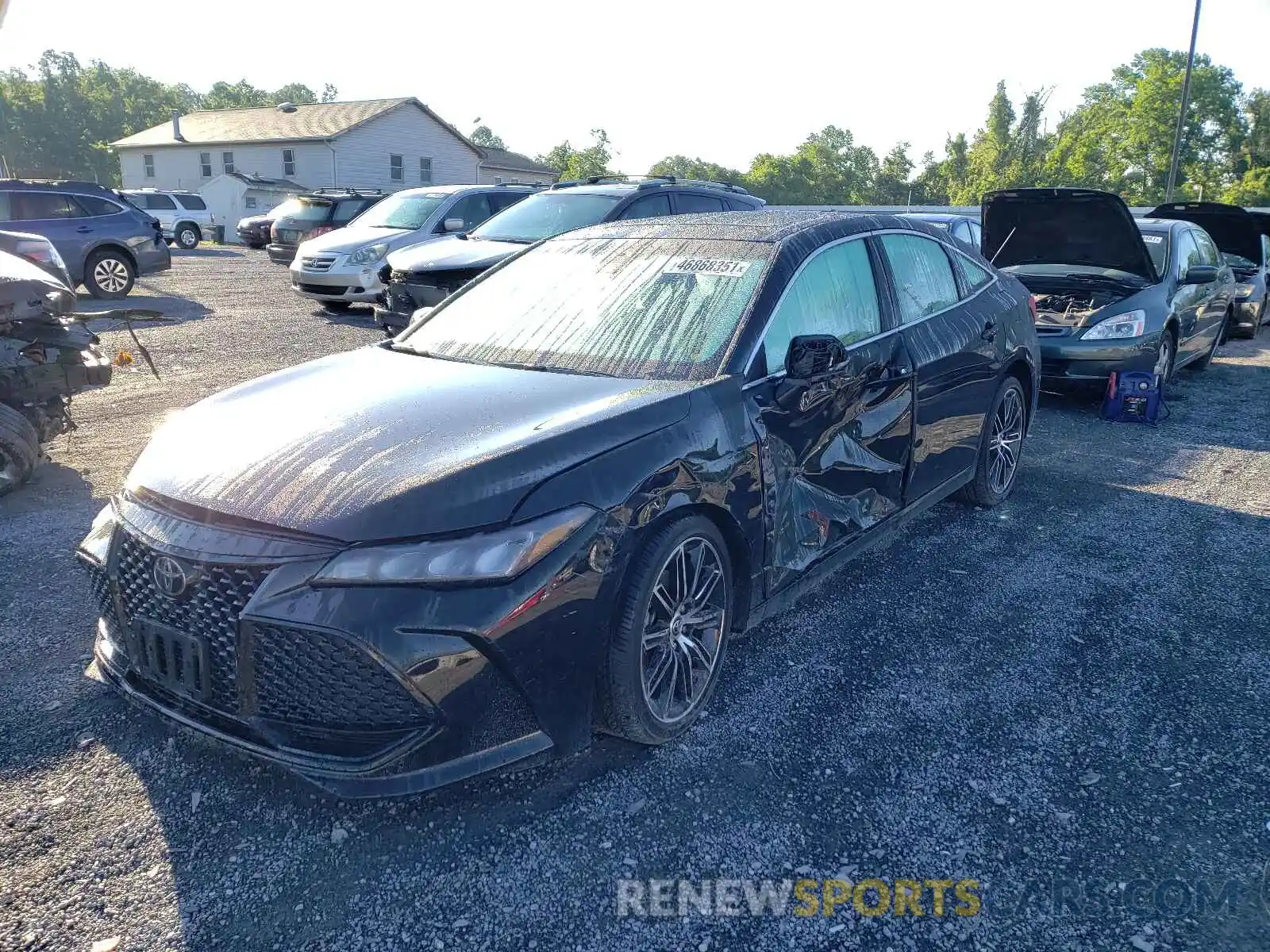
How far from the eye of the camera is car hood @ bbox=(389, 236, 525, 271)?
10297 mm

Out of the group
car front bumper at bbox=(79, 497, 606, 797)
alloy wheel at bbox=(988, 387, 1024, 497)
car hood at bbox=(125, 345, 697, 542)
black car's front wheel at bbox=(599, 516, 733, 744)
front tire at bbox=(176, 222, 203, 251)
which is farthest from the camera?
front tire at bbox=(176, 222, 203, 251)

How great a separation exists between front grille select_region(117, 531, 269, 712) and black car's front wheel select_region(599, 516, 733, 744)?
41.1 inches

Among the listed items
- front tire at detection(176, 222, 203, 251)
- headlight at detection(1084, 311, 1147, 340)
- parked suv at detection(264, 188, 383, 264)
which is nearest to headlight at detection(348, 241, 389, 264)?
parked suv at detection(264, 188, 383, 264)

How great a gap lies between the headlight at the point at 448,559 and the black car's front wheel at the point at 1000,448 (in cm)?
350

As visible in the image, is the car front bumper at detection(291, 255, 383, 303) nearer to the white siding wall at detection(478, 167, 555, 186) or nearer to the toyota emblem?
the toyota emblem

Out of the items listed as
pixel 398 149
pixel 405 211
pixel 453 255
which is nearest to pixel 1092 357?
pixel 453 255

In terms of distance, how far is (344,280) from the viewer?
12.8m

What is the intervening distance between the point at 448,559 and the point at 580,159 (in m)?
93.4

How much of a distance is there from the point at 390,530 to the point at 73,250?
49.6ft

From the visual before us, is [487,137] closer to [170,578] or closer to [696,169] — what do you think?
[696,169]

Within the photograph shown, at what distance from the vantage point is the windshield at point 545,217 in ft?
33.7

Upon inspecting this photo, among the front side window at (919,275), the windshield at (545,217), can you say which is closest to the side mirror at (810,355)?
the front side window at (919,275)

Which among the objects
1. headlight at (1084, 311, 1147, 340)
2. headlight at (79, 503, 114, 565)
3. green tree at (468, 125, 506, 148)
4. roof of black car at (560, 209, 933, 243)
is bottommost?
headlight at (79, 503, 114, 565)

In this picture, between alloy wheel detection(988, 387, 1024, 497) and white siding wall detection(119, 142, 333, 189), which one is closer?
alloy wheel detection(988, 387, 1024, 497)
